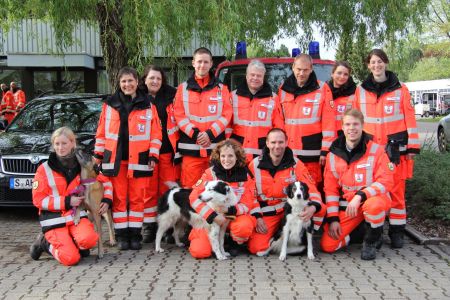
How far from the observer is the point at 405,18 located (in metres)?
8.85

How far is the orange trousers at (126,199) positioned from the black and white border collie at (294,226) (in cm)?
144

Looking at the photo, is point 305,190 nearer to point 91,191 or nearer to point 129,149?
point 129,149

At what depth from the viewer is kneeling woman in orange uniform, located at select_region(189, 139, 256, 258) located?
533 centimetres

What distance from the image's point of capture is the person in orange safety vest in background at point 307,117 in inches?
235

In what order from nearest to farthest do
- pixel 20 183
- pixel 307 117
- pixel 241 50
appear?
pixel 307 117, pixel 20 183, pixel 241 50

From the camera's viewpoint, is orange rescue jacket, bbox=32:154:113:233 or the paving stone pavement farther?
orange rescue jacket, bbox=32:154:113:233

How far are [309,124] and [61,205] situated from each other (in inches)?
113

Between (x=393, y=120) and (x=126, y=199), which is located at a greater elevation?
(x=393, y=120)

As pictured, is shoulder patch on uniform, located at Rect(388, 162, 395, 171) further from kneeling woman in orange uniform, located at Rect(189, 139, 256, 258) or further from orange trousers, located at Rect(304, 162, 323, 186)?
kneeling woman in orange uniform, located at Rect(189, 139, 256, 258)

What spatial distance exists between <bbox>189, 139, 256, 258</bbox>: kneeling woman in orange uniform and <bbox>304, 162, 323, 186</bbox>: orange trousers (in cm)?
92

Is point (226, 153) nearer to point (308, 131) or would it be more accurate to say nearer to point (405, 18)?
point (308, 131)

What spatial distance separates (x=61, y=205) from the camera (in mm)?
5191

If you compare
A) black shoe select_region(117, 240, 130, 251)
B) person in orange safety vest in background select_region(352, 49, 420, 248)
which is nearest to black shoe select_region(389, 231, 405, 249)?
person in orange safety vest in background select_region(352, 49, 420, 248)

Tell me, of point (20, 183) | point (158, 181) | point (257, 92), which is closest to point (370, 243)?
point (257, 92)
